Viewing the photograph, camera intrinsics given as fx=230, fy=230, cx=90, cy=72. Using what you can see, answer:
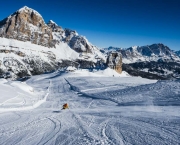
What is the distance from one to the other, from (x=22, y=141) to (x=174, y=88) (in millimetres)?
21888

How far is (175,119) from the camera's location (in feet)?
50.0

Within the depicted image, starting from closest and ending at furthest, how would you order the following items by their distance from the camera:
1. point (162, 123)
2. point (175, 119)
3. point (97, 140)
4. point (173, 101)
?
point (97, 140), point (162, 123), point (175, 119), point (173, 101)

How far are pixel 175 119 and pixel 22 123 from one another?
10.2 meters

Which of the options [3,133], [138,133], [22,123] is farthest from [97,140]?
[22,123]

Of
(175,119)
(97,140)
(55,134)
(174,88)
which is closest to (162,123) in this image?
(175,119)

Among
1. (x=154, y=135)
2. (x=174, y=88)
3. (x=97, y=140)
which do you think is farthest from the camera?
(x=174, y=88)

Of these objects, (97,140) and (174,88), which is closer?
(97,140)

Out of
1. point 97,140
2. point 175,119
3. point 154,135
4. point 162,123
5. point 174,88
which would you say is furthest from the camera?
point 174,88

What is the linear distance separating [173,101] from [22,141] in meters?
16.4

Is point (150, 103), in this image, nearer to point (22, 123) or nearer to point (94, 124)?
point (94, 124)

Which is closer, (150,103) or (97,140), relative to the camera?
(97,140)

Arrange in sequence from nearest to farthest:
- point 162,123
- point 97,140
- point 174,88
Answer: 1. point 97,140
2. point 162,123
3. point 174,88

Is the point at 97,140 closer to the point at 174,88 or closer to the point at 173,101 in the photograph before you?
the point at 173,101

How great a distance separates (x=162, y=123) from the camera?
1426cm
